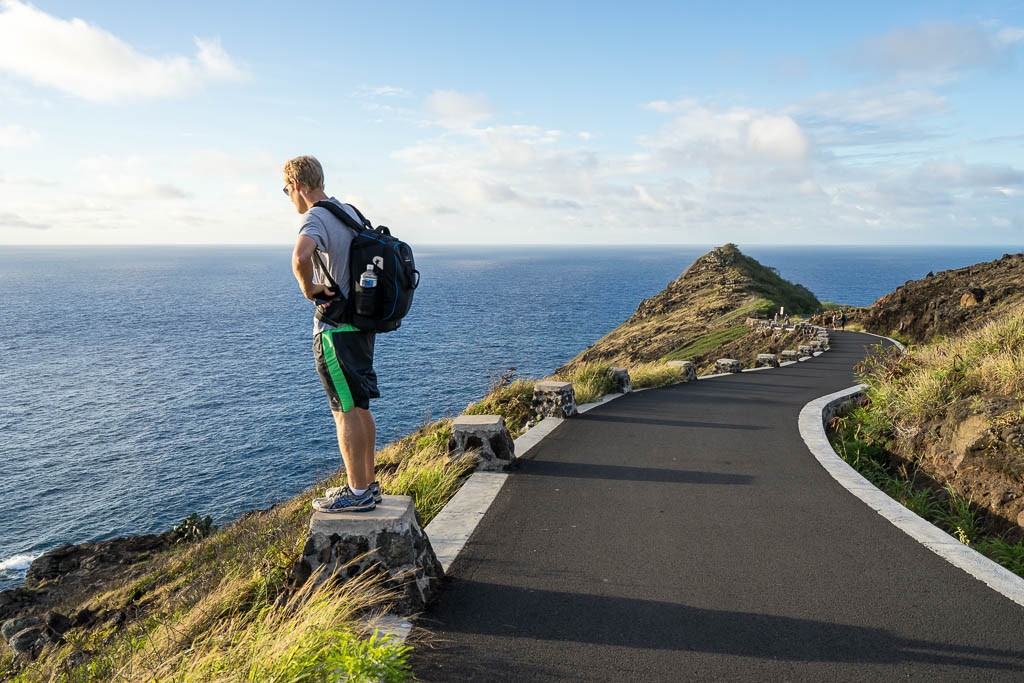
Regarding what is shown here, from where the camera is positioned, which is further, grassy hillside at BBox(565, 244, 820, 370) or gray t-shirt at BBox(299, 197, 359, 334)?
grassy hillside at BBox(565, 244, 820, 370)

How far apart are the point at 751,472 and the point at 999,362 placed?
3687 millimetres

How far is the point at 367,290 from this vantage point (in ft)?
13.1

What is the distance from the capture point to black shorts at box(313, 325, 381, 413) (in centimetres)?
407

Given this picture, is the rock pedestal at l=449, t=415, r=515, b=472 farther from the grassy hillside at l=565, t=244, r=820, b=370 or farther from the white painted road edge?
the grassy hillside at l=565, t=244, r=820, b=370

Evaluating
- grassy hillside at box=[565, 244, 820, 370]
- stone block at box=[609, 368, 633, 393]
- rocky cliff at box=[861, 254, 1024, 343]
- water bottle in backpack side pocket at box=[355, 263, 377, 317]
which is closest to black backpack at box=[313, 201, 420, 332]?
water bottle in backpack side pocket at box=[355, 263, 377, 317]

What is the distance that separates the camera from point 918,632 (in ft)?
12.7

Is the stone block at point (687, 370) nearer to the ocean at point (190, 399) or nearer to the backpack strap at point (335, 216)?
the ocean at point (190, 399)

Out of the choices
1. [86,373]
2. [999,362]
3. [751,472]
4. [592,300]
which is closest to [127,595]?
[751,472]

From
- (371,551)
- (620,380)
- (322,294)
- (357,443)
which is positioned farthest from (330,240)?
(620,380)

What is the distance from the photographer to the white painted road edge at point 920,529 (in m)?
4.51

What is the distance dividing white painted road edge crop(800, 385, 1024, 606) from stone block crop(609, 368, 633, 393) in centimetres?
437

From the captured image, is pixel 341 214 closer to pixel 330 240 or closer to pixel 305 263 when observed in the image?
pixel 330 240

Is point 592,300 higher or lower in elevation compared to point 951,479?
lower

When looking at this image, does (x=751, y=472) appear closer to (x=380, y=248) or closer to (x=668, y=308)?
(x=380, y=248)
